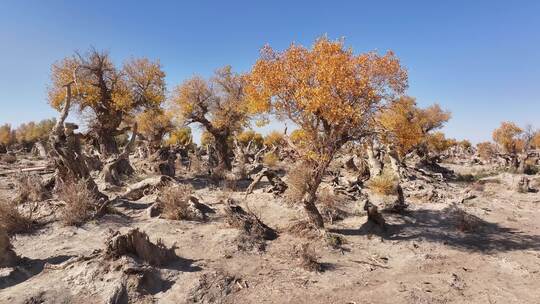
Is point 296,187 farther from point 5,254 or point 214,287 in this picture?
point 5,254

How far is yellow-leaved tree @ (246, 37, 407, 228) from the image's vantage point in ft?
42.6

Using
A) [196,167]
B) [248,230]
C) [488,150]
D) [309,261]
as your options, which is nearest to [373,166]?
[196,167]

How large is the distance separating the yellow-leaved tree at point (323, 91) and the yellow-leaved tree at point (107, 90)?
17.8 meters

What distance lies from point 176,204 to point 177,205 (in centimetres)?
6

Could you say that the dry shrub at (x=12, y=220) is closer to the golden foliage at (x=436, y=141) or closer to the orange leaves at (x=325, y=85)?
the orange leaves at (x=325, y=85)

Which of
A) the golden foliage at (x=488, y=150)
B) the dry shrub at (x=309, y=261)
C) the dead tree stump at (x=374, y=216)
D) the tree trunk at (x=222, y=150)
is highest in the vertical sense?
the golden foliage at (x=488, y=150)

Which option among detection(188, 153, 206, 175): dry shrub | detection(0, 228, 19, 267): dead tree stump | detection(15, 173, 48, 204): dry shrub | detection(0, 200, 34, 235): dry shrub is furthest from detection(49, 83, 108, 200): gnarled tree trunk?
detection(188, 153, 206, 175): dry shrub

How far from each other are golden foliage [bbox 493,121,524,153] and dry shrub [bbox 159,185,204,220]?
172 ft

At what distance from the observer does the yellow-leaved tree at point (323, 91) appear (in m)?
13.0

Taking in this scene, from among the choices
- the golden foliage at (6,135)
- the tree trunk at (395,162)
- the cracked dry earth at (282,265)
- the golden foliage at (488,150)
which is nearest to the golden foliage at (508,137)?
the golden foliage at (488,150)

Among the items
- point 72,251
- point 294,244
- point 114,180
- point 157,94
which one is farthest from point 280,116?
point 157,94

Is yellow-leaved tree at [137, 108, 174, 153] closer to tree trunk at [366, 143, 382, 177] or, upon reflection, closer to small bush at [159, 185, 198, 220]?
tree trunk at [366, 143, 382, 177]

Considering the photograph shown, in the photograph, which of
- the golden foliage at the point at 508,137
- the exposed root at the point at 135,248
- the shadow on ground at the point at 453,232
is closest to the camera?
the exposed root at the point at 135,248

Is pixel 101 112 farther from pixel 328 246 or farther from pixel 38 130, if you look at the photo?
pixel 38 130
